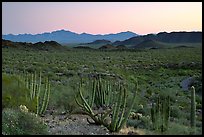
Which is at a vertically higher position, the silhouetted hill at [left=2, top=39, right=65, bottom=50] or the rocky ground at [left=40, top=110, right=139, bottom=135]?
the silhouetted hill at [left=2, top=39, right=65, bottom=50]

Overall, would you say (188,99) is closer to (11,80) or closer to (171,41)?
(11,80)

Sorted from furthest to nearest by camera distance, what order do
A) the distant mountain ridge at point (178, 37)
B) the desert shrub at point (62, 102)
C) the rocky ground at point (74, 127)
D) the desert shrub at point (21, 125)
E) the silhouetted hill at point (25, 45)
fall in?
the distant mountain ridge at point (178, 37) < the silhouetted hill at point (25, 45) < the desert shrub at point (62, 102) < the rocky ground at point (74, 127) < the desert shrub at point (21, 125)

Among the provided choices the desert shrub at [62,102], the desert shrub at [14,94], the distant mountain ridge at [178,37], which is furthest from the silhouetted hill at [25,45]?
the distant mountain ridge at [178,37]

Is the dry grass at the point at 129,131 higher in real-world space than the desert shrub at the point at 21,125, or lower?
lower

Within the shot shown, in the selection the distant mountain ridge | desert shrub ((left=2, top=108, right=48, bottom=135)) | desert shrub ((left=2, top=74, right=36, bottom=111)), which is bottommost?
desert shrub ((left=2, top=108, right=48, bottom=135))

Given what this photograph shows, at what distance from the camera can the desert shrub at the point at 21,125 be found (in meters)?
8.04

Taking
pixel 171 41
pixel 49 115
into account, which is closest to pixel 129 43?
pixel 171 41

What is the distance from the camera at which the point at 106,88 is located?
44.5 feet

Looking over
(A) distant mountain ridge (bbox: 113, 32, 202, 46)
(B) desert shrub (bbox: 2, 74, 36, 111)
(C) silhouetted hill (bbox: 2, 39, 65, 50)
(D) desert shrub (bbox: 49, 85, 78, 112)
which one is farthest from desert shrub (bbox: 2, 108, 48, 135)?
(A) distant mountain ridge (bbox: 113, 32, 202, 46)

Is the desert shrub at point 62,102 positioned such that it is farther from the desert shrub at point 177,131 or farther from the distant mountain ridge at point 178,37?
the distant mountain ridge at point 178,37

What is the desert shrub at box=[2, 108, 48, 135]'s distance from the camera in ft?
26.4

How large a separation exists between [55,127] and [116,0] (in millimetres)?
3557

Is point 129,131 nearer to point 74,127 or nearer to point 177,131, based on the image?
point 177,131

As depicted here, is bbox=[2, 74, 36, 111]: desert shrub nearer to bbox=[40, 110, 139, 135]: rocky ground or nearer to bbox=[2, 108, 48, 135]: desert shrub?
bbox=[40, 110, 139, 135]: rocky ground
